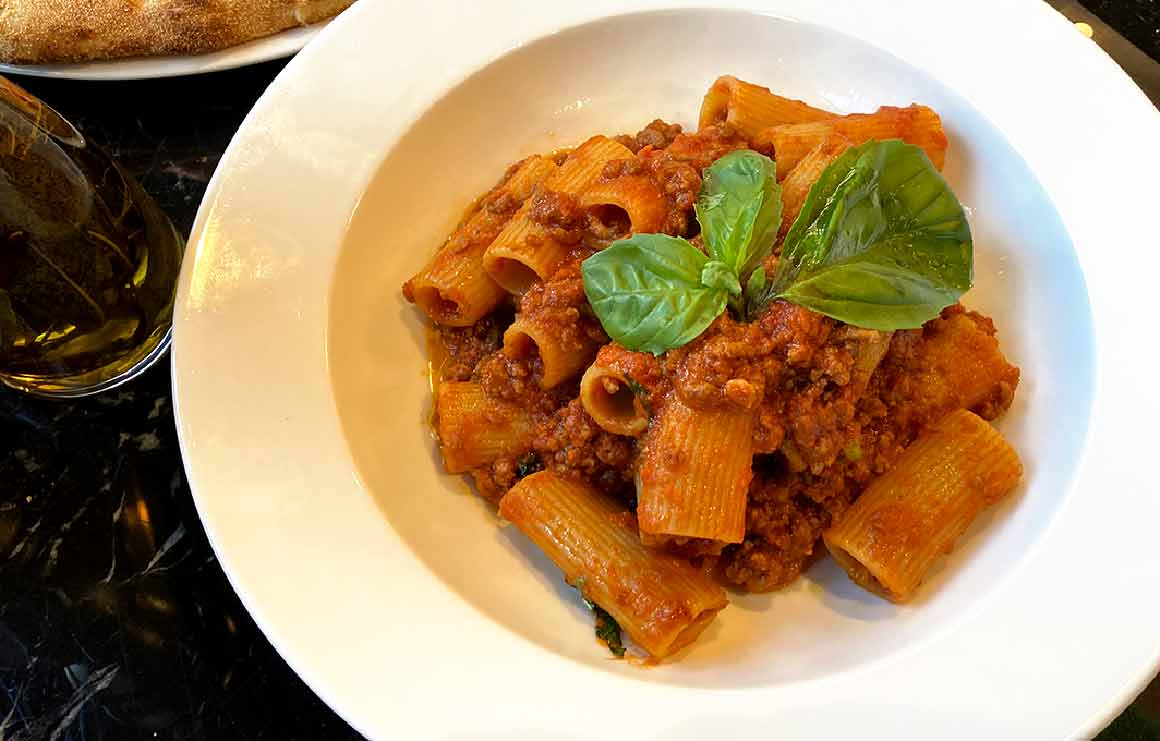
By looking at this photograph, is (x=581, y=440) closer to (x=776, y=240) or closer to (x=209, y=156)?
(x=776, y=240)

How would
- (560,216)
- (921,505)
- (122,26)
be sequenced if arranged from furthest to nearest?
(122,26) < (560,216) < (921,505)

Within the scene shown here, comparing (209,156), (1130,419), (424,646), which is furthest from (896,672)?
(209,156)

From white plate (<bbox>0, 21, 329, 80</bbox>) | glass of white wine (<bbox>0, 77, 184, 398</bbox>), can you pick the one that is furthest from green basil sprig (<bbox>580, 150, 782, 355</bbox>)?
white plate (<bbox>0, 21, 329, 80</bbox>)

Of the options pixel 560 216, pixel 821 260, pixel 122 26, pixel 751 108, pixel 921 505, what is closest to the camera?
pixel 821 260

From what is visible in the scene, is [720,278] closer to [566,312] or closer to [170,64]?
[566,312]

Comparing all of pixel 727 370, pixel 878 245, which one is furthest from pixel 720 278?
pixel 878 245

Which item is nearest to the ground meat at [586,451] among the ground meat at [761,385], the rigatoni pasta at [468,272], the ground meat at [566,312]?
the ground meat at [761,385]

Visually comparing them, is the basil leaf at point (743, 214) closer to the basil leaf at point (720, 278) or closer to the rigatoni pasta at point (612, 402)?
the basil leaf at point (720, 278)
